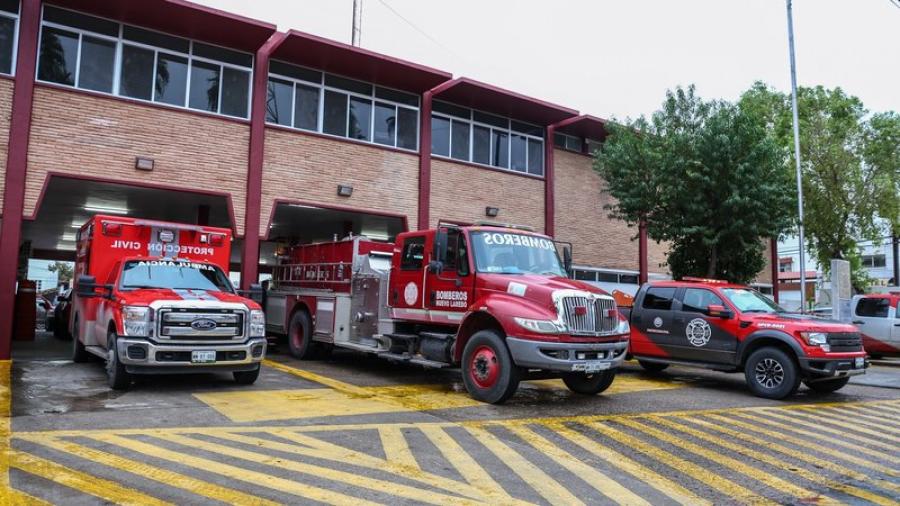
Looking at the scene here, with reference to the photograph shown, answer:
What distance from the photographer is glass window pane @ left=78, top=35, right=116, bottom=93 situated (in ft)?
47.2

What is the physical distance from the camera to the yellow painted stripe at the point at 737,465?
5.43 m

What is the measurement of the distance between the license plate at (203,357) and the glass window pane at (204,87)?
851 centimetres

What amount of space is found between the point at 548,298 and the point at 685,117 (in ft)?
40.7

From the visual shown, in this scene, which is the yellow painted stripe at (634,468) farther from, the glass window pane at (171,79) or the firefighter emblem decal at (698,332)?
the glass window pane at (171,79)

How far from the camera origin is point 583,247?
2241cm

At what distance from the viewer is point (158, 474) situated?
210 inches

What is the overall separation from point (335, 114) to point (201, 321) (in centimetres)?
971

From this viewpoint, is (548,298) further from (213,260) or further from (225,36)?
(225,36)

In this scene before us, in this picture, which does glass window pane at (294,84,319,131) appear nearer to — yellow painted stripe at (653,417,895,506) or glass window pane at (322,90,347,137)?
glass window pane at (322,90,347,137)

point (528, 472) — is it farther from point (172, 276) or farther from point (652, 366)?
point (652, 366)

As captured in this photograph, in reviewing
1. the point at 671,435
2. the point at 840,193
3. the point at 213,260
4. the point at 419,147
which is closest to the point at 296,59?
the point at 419,147

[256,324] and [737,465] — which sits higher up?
[256,324]

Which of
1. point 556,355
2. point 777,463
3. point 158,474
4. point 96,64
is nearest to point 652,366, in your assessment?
point 556,355

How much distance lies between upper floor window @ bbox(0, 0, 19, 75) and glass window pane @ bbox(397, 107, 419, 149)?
9.29m
